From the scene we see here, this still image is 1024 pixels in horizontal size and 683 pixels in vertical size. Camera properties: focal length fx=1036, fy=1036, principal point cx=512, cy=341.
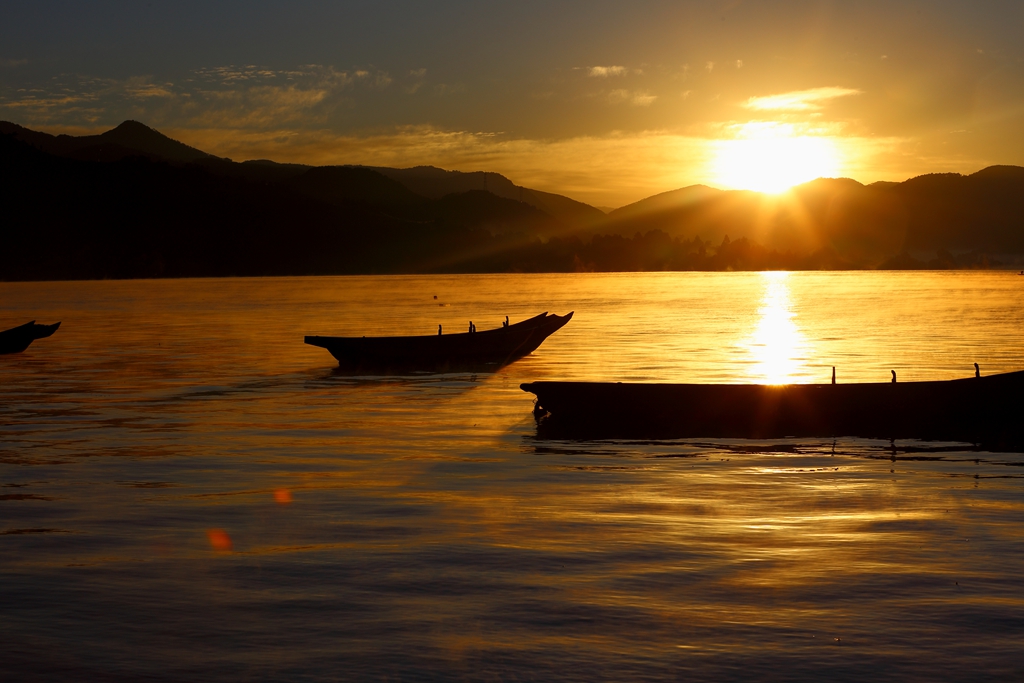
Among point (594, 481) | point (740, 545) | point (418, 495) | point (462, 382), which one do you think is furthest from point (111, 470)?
point (462, 382)

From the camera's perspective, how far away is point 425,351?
42.7m

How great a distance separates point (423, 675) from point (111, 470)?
13.0 m

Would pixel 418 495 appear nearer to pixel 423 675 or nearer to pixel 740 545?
pixel 740 545

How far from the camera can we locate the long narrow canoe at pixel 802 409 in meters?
23.5

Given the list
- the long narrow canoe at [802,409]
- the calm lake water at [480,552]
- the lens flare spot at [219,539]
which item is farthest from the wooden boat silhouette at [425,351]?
the lens flare spot at [219,539]

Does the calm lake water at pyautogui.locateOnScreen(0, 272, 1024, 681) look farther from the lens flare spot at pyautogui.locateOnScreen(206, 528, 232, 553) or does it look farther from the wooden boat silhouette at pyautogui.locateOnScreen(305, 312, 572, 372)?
the wooden boat silhouette at pyautogui.locateOnScreen(305, 312, 572, 372)

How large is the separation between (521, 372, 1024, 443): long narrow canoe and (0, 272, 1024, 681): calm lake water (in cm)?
107

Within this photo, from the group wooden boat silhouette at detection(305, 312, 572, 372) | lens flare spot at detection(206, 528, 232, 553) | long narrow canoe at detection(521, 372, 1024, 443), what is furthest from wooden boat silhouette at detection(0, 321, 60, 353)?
lens flare spot at detection(206, 528, 232, 553)

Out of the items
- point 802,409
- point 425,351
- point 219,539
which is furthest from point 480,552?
point 425,351

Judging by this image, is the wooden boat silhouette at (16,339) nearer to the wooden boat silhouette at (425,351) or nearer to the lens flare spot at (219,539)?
the wooden boat silhouette at (425,351)

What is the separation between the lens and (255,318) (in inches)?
3750

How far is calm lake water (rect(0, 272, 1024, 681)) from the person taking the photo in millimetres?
9516

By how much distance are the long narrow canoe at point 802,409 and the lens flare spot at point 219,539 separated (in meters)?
11.4

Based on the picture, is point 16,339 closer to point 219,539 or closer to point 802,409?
point 802,409
